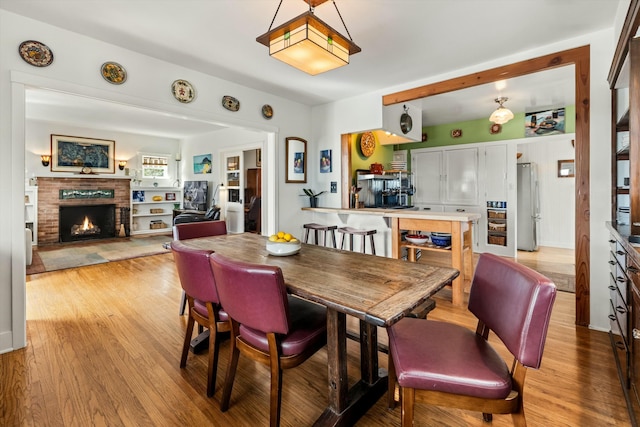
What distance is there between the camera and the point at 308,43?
1.71 meters

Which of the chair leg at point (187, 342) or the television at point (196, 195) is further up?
the television at point (196, 195)

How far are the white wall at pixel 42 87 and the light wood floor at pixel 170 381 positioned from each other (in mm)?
494

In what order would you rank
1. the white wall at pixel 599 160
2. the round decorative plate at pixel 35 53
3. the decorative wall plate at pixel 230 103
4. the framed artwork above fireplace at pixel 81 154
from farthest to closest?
the framed artwork above fireplace at pixel 81 154, the decorative wall plate at pixel 230 103, the white wall at pixel 599 160, the round decorative plate at pixel 35 53

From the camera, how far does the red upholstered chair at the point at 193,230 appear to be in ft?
9.53

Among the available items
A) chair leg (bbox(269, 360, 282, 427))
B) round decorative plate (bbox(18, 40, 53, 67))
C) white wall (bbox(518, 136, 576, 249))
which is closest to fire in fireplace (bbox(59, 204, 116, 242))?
round decorative plate (bbox(18, 40, 53, 67))

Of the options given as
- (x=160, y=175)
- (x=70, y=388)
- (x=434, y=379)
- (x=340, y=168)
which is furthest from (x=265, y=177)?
(x=160, y=175)

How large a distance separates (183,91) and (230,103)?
1.97 ft

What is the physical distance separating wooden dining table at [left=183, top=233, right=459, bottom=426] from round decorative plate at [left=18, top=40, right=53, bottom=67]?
2.31 meters

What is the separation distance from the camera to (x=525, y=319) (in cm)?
110

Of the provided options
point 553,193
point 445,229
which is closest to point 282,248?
point 445,229

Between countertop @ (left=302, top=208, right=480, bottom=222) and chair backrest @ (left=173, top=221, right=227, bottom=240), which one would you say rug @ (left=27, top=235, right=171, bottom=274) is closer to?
chair backrest @ (left=173, top=221, right=227, bottom=240)

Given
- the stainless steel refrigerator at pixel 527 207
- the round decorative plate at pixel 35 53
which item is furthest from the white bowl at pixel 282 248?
the stainless steel refrigerator at pixel 527 207

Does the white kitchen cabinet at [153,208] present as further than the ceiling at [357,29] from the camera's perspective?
Yes

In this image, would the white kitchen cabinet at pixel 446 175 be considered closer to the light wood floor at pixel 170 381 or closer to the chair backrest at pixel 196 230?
the light wood floor at pixel 170 381
